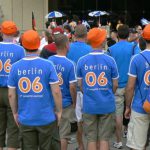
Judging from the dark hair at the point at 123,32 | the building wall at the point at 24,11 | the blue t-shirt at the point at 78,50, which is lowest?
the building wall at the point at 24,11

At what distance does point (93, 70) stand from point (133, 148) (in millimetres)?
1159

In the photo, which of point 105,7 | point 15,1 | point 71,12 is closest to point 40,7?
point 15,1

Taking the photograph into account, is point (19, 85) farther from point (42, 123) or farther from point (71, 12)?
point (71, 12)

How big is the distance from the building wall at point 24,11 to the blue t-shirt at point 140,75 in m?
20.4

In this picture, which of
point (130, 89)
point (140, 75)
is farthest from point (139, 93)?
point (140, 75)

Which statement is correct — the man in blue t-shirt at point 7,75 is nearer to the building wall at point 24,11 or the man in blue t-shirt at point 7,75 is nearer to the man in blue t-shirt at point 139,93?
the man in blue t-shirt at point 139,93

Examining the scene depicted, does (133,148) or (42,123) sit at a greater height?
(42,123)

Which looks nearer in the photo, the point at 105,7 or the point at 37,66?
the point at 37,66

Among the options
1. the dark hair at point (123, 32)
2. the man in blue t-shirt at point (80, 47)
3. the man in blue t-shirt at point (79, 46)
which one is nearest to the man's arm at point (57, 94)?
→ the man in blue t-shirt at point (80, 47)

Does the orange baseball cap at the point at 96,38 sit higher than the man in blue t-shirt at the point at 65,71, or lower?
higher

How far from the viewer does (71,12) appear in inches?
1156

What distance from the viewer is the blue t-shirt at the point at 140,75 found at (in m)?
5.83

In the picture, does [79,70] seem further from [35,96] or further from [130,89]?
[35,96]

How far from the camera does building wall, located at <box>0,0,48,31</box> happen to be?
2578 centimetres
